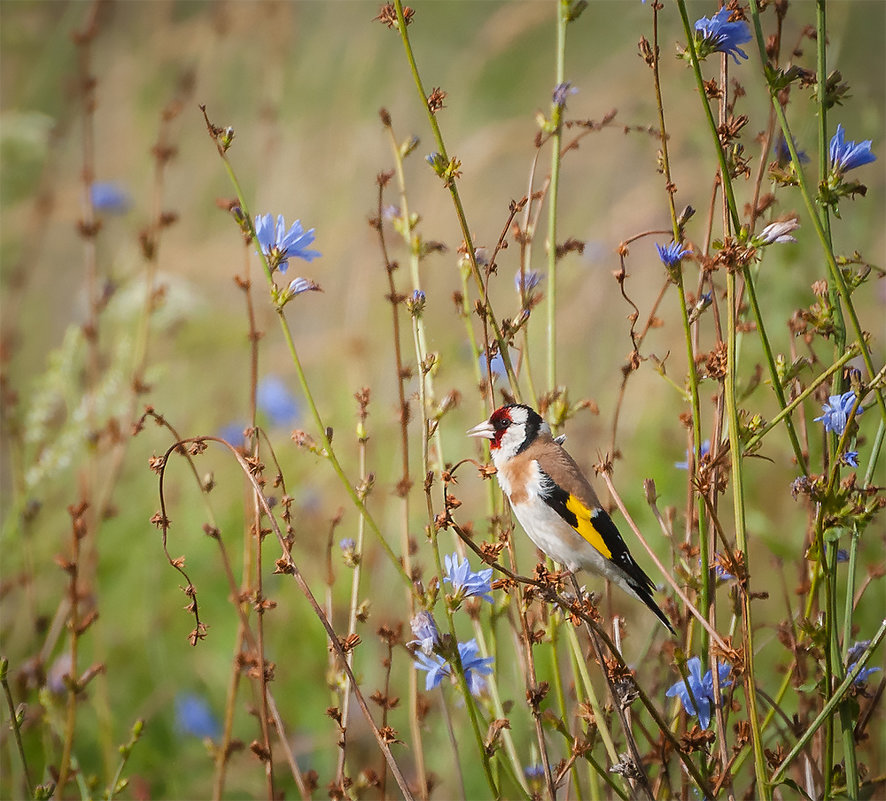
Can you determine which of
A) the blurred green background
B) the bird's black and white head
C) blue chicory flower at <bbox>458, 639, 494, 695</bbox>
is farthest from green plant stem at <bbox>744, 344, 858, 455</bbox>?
the blurred green background

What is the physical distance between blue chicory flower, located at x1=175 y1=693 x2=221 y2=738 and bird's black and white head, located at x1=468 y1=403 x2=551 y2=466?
1.75 meters

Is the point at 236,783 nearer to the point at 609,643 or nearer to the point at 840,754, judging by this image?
the point at 840,754

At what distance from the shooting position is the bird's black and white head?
5.82 ft

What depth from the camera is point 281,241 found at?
162 centimetres

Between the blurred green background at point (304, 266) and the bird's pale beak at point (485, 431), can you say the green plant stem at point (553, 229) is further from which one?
the blurred green background at point (304, 266)

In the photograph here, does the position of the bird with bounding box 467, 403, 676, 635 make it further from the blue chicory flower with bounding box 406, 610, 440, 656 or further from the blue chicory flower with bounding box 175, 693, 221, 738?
the blue chicory flower with bounding box 175, 693, 221, 738

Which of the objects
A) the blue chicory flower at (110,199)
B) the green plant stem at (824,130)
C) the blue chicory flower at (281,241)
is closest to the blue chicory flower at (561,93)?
the green plant stem at (824,130)

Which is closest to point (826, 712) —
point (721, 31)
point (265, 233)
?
point (721, 31)

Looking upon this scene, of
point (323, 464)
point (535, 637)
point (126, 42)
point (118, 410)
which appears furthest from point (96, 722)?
point (126, 42)

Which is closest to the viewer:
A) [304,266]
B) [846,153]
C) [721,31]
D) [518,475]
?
[721,31]

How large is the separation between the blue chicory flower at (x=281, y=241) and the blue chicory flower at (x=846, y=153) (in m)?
0.87

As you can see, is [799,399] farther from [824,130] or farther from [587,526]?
[587,526]

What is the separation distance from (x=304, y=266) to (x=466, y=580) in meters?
4.52

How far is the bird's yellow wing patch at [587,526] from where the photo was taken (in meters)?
1.96
